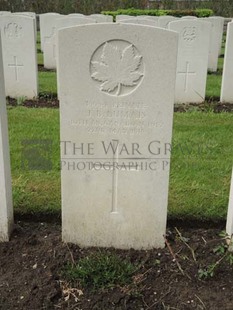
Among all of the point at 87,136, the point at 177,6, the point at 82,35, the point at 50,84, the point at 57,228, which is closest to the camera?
the point at 82,35

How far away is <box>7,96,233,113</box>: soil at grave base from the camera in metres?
6.19

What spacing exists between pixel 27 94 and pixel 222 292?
205 inches

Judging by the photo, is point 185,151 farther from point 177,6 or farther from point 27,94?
point 177,6

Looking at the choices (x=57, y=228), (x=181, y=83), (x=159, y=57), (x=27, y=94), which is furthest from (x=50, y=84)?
(x=159, y=57)

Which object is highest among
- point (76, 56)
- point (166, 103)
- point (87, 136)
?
point (76, 56)

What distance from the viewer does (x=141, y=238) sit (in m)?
2.79

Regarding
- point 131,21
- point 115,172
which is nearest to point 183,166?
point 115,172

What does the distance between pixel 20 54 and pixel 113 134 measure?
4629 millimetres

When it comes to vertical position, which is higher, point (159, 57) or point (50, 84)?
point (159, 57)

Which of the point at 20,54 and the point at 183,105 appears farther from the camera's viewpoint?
the point at 20,54

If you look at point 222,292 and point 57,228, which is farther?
point 57,228

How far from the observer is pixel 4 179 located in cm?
265

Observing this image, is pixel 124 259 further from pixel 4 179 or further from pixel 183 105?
pixel 183 105

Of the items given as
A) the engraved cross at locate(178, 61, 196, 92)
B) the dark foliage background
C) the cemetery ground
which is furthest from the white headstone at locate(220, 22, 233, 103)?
the dark foliage background
